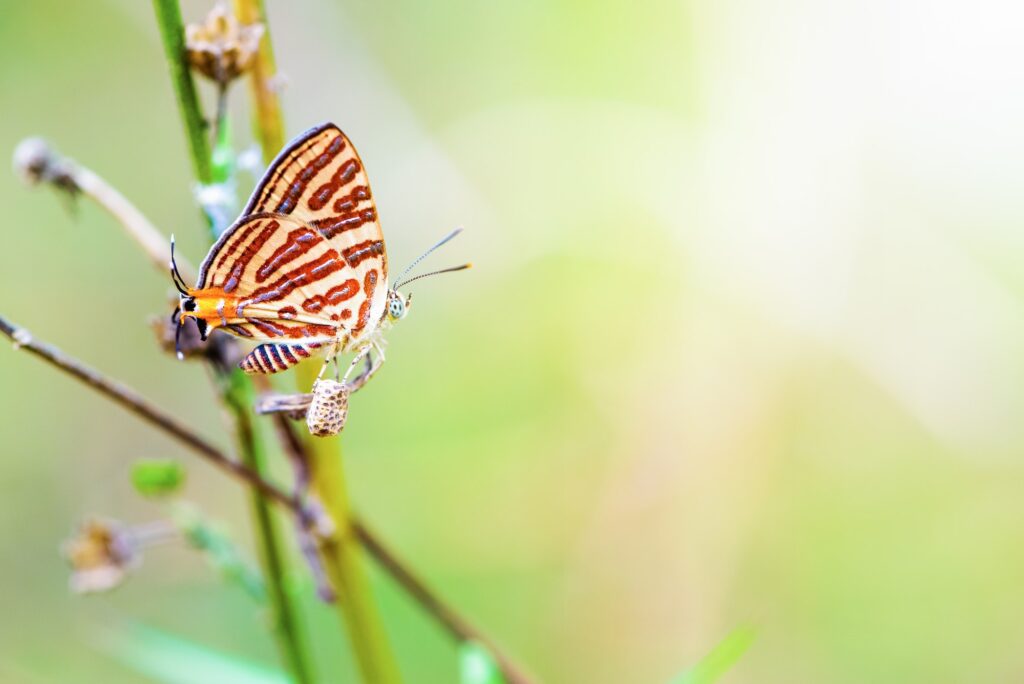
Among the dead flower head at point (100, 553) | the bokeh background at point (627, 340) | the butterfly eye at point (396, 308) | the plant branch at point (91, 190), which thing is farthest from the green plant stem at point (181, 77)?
the bokeh background at point (627, 340)

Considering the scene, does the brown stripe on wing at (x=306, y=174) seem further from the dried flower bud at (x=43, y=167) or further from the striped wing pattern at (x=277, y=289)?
the dried flower bud at (x=43, y=167)

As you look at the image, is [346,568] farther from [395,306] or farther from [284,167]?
[284,167]

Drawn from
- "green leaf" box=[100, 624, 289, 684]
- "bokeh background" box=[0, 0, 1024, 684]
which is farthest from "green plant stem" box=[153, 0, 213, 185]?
"bokeh background" box=[0, 0, 1024, 684]

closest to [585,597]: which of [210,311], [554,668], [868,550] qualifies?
[554,668]

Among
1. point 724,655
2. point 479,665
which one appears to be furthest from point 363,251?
point 724,655

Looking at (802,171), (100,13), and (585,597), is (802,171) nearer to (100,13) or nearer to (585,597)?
(585,597)

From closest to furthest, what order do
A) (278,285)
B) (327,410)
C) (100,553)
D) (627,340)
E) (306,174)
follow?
(327,410), (306,174), (278,285), (100,553), (627,340)
